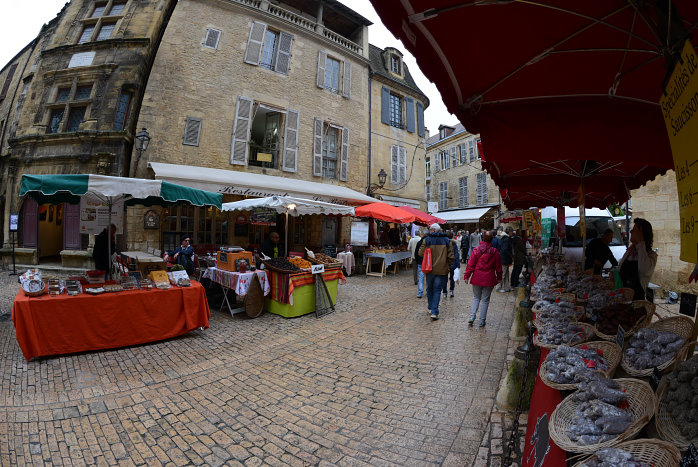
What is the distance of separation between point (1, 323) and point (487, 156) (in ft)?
26.0

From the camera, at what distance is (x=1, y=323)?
207 inches

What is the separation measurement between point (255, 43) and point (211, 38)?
1591 millimetres

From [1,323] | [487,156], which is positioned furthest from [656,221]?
[1,323]

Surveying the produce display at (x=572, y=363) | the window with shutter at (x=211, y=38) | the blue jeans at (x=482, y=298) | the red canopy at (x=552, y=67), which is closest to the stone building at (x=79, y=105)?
the window with shutter at (x=211, y=38)

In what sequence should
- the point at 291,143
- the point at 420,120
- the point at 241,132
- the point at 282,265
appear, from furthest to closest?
the point at 420,120 < the point at 291,143 < the point at 241,132 < the point at 282,265

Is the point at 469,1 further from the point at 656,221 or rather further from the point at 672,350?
the point at 656,221

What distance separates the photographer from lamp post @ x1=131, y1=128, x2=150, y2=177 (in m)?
9.43

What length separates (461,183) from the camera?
26.4 metres

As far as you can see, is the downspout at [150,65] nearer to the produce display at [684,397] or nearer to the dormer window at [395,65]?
the dormer window at [395,65]

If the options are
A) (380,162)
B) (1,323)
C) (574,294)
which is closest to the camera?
(574,294)

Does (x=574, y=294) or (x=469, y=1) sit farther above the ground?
(x=469, y=1)

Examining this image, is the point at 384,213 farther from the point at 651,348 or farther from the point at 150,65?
the point at 150,65

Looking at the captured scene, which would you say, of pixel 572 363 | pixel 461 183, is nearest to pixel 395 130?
pixel 461 183

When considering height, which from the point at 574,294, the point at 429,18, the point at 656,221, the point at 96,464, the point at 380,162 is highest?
the point at 380,162
